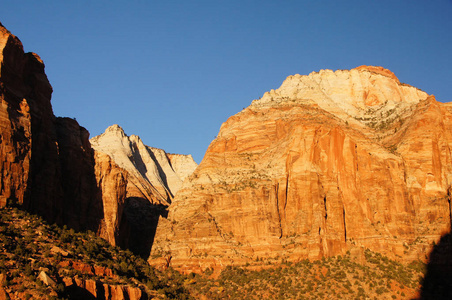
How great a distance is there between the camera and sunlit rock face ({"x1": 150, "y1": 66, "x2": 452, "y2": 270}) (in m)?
96.8

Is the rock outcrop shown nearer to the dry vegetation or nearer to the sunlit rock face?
the sunlit rock face

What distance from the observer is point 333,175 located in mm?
100875

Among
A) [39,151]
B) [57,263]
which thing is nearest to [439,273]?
[57,263]

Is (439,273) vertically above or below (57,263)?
below

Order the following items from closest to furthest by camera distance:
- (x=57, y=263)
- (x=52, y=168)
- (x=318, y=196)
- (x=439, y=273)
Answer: (x=57, y=263), (x=52, y=168), (x=439, y=273), (x=318, y=196)

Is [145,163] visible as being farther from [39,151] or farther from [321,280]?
[321,280]

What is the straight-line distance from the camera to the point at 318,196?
9869 centimetres

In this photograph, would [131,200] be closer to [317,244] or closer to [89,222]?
[89,222]

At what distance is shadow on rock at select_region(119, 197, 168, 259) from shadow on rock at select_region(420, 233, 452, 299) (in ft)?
122

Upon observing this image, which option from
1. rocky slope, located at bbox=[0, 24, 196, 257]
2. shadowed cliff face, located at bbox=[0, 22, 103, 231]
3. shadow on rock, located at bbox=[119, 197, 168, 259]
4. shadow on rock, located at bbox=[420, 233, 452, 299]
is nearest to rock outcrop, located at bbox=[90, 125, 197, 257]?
shadow on rock, located at bbox=[119, 197, 168, 259]

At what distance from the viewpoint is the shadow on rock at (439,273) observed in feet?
288

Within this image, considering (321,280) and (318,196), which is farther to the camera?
(318,196)

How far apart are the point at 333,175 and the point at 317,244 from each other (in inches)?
425

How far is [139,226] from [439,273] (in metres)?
43.6
